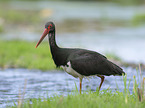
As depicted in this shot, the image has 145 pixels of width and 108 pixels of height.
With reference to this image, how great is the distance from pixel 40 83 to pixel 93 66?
12.1 ft

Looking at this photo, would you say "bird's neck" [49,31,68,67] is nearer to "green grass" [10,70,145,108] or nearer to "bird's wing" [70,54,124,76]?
"bird's wing" [70,54,124,76]

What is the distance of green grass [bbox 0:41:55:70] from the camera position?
13227 mm

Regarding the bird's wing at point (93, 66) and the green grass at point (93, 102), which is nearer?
the green grass at point (93, 102)

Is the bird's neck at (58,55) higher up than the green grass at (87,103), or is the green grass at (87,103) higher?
the bird's neck at (58,55)

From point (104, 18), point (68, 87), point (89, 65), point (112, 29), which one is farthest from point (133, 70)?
point (104, 18)

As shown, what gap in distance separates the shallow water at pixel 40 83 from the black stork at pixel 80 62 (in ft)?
4.22

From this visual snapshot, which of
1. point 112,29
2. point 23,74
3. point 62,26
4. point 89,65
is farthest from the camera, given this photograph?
point 62,26

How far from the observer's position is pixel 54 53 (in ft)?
24.7

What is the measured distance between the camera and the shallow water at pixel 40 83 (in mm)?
9109

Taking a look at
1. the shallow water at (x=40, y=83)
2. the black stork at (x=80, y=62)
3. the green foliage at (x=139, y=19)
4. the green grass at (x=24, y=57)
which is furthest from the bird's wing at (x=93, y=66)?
the green foliage at (x=139, y=19)

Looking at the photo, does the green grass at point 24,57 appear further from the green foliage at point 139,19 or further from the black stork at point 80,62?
the green foliage at point 139,19

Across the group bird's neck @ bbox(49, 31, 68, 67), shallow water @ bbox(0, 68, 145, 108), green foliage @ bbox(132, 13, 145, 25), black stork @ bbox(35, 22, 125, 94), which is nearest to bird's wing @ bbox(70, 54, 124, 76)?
black stork @ bbox(35, 22, 125, 94)

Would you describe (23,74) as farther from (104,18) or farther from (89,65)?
(104,18)

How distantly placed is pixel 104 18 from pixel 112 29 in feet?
26.5
